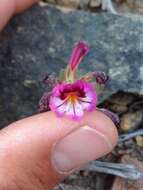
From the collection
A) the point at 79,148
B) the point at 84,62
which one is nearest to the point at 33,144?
the point at 79,148

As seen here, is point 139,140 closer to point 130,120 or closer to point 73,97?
point 130,120

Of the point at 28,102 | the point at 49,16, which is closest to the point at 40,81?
the point at 28,102

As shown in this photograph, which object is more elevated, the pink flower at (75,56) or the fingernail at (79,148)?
the pink flower at (75,56)

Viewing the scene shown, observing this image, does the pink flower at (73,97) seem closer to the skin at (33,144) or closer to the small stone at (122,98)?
the skin at (33,144)

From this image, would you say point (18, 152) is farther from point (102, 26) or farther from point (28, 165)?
point (102, 26)

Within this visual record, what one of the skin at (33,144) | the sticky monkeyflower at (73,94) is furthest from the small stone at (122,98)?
the skin at (33,144)

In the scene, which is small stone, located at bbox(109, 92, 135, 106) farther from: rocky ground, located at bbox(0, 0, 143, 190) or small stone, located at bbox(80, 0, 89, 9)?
small stone, located at bbox(80, 0, 89, 9)

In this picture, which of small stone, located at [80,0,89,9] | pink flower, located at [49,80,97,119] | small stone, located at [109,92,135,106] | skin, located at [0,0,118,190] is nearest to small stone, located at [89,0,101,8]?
small stone, located at [80,0,89,9]
